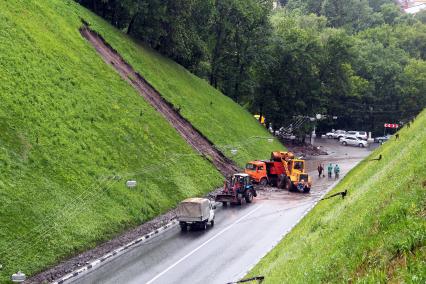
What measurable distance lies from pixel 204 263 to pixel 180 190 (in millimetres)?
12827

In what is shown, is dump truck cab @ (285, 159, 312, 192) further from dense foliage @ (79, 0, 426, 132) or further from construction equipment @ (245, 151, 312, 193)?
dense foliage @ (79, 0, 426, 132)

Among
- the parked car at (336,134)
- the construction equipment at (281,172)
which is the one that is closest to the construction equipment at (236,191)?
the construction equipment at (281,172)

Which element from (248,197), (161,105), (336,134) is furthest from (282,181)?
(336,134)

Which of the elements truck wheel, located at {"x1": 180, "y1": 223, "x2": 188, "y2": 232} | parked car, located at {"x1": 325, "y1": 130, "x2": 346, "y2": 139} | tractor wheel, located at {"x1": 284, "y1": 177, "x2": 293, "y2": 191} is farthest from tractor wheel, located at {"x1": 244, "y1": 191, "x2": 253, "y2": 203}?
parked car, located at {"x1": 325, "y1": 130, "x2": 346, "y2": 139}

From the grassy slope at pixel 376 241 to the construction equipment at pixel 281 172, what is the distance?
93.1 ft

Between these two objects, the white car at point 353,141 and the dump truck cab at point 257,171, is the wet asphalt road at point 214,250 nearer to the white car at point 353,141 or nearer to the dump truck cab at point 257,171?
the dump truck cab at point 257,171

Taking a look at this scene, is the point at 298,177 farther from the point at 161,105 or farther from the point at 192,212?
the point at 192,212

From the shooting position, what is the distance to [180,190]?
3909 cm

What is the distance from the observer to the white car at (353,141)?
89019 mm

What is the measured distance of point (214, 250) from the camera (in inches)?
1143

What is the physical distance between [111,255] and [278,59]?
56.1 meters

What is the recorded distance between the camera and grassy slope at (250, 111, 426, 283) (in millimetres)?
10547

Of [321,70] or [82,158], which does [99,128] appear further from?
[321,70]

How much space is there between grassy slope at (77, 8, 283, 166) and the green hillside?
0.89ft
